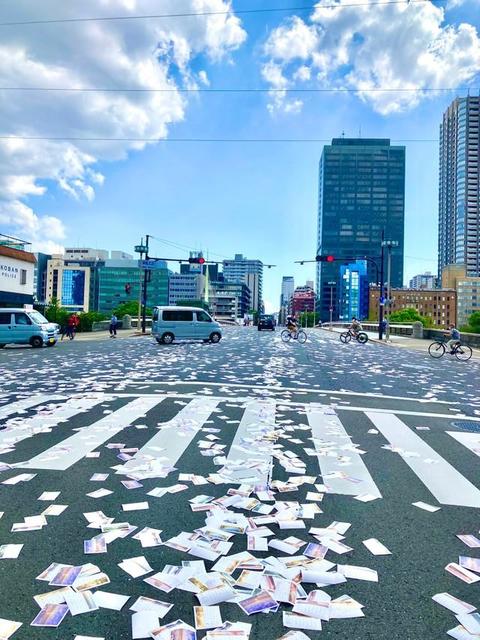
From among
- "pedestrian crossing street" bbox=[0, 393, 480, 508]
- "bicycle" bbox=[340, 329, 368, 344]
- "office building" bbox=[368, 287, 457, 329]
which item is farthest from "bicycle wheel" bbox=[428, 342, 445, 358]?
"office building" bbox=[368, 287, 457, 329]

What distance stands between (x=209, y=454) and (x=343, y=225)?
189 meters

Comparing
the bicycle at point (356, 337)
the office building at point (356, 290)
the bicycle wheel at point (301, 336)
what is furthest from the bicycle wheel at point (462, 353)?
the office building at point (356, 290)

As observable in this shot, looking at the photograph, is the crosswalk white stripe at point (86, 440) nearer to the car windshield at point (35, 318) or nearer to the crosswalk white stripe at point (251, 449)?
the crosswalk white stripe at point (251, 449)

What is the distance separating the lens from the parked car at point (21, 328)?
23.9 metres

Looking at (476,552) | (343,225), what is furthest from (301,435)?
(343,225)

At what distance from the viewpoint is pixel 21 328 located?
79.0ft

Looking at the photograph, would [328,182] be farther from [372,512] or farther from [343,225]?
[372,512]

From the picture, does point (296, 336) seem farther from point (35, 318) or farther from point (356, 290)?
point (356, 290)

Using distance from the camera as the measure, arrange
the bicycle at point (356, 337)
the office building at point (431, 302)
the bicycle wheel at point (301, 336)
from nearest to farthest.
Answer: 1. the bicycle wheel at point (301, 336)
2. the bicycle at point (356, 337)
3. the office building at point (431, 302)

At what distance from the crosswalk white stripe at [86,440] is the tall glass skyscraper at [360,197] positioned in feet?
597

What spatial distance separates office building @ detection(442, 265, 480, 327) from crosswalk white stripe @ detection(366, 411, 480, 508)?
178988 mm

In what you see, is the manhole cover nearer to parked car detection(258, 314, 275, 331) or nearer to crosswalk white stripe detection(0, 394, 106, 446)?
Result: crosswalk white stripe detection(0, 394, 106, 446)

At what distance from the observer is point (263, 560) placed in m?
3.43

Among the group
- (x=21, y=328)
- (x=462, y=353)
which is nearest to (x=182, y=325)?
(x=21, y=328)
